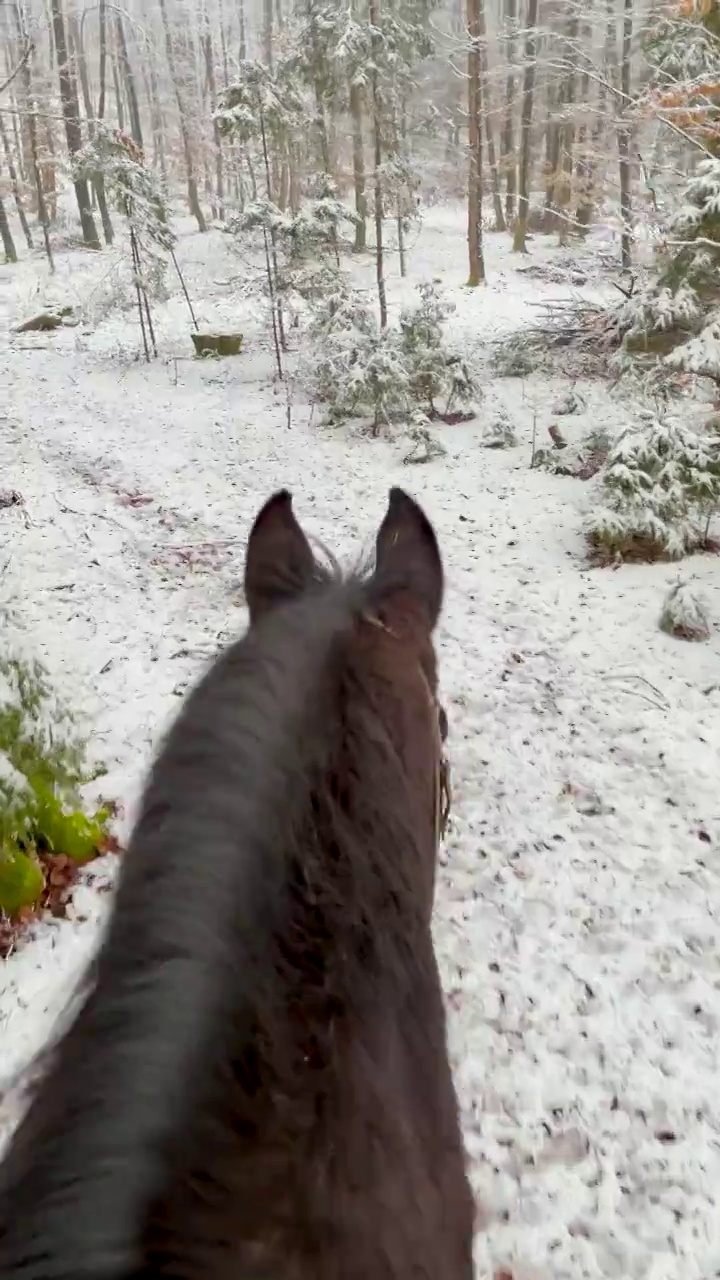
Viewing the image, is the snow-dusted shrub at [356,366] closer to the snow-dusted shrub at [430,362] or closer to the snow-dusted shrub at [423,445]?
the snow-dusted shrub at [430,362]

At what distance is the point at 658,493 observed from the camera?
7668mm

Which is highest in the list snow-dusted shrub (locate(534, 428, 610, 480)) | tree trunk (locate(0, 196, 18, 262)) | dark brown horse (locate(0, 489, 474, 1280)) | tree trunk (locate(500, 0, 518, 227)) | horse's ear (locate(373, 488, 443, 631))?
tree trunk (locate(500, 0, 518, 227))

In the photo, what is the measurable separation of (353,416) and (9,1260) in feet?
41.6

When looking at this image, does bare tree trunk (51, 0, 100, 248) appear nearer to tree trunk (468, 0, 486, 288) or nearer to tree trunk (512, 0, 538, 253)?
tree trunk (468, 0, 486, 288)

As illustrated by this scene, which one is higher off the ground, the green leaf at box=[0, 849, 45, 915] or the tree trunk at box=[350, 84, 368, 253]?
the tree trunk at box=[350, 84, 368, 253]

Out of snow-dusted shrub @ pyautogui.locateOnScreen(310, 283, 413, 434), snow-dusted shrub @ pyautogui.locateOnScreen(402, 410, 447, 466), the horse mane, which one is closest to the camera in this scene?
the horse mane

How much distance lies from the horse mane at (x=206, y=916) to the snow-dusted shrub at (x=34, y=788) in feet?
9.44

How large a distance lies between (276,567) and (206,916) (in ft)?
2.70

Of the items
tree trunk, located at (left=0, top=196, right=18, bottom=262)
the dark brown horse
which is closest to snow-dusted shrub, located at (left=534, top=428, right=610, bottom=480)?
the dark brown horse

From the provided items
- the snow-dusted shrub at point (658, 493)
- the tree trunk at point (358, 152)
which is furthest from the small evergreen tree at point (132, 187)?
the snow-dusted shrub at point (658, 493)

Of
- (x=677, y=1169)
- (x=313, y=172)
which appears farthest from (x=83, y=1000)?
(x=313, y=172)

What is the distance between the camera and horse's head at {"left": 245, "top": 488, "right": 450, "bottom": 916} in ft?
4.04

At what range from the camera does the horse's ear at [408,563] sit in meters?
1.55

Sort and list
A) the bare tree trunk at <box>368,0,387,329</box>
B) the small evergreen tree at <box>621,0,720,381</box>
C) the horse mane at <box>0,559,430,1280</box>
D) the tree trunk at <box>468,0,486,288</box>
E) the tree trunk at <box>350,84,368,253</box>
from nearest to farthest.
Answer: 1. the horse mane at <box>0,559,430,1280</box>
2. the small evergreen tree at <box>621,0,720,381</box>
3. the bare tree trunk at <box>368,0,387,329</box>
4. the tree trunk at <box>350,84,368,253</box>
5. the tree trunk at <box>468,0,486,288</box>
